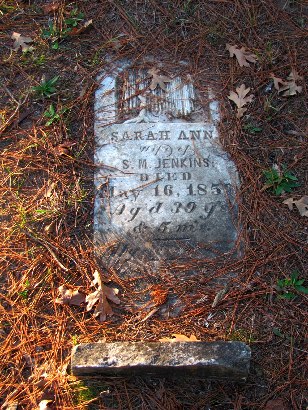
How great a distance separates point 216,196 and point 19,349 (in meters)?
1.48

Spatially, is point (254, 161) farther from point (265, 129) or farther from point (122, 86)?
point (122, 86)

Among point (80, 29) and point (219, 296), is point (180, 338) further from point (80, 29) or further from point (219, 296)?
point (80, 29)

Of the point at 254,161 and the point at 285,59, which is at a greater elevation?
the point at 285,59

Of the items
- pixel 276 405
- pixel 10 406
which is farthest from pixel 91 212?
pixel 276 405

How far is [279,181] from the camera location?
10.3 feet

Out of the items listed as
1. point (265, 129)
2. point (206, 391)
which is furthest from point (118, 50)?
point (206, 391)

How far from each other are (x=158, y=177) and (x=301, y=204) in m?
0.92

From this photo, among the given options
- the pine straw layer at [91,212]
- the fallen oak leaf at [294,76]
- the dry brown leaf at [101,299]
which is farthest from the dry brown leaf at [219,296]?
the fallen oak leaf at [294,76]

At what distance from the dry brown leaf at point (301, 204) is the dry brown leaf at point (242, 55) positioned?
117 centimetres

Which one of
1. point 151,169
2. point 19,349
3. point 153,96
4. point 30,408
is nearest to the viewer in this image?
point 30,408

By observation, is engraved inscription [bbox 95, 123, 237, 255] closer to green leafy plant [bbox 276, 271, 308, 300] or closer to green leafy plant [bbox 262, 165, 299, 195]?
green leafy plant [bbox 262, 165, 299, 195]

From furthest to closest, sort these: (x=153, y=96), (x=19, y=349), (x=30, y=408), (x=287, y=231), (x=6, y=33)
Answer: (x=6, y=33) → (x=153, y=96) → (x=287, y=231) → (x=19, y=349) → (x=30, y=408)

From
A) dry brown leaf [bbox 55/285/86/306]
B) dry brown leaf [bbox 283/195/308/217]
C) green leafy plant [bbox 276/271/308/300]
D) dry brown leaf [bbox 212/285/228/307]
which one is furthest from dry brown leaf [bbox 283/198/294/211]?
dry brown leaf [bbox 55/285/86/306]

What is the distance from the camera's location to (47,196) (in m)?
3.07
